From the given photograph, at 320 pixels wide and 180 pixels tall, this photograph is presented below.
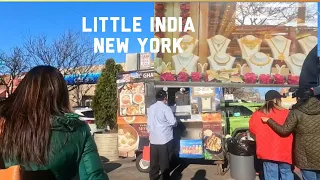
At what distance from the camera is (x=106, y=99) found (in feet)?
38.1

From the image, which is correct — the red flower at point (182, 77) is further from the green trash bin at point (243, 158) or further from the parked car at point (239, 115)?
the green trash bin at point (243, 158)

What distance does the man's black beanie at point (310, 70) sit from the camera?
817cm

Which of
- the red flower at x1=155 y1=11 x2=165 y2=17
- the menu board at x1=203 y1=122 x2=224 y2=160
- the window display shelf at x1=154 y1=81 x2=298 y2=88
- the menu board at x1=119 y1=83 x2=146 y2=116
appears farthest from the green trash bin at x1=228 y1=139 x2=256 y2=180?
the red flower at x1=155 y1=11 x2=165 y2=17

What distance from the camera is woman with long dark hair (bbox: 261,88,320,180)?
4.21 metres

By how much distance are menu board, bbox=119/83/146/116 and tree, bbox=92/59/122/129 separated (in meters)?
2.32

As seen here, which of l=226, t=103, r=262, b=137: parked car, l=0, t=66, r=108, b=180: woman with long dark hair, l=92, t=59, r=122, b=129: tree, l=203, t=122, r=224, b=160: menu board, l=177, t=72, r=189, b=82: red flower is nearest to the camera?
l=0, t=66, r=108, b=180: woman with long dark hair

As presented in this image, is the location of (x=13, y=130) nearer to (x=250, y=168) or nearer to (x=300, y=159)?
(x=300, y=159)

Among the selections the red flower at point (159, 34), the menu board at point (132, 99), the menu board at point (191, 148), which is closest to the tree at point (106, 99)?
the menu board at point (132, 99)

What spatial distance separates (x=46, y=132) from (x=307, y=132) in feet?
11.3

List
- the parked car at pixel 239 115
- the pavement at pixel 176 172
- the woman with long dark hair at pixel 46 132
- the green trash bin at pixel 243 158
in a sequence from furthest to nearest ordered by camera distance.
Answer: the parked car at pixel 239 115 → the pavement at pixel 176 172 → the green trash bin at pixel 243 158 → the woman with long dark hair at pixel 46 132

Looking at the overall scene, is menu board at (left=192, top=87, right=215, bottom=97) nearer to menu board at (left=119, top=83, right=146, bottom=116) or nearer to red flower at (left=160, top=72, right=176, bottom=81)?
red flower at (left=160, top=72, right=176, bottom=81)

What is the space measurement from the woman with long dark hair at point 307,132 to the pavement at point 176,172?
115 inches

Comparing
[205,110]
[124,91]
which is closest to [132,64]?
[124,91]

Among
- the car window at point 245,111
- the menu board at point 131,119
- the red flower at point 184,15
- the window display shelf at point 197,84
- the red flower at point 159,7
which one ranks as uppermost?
the red flower at point 159,7
